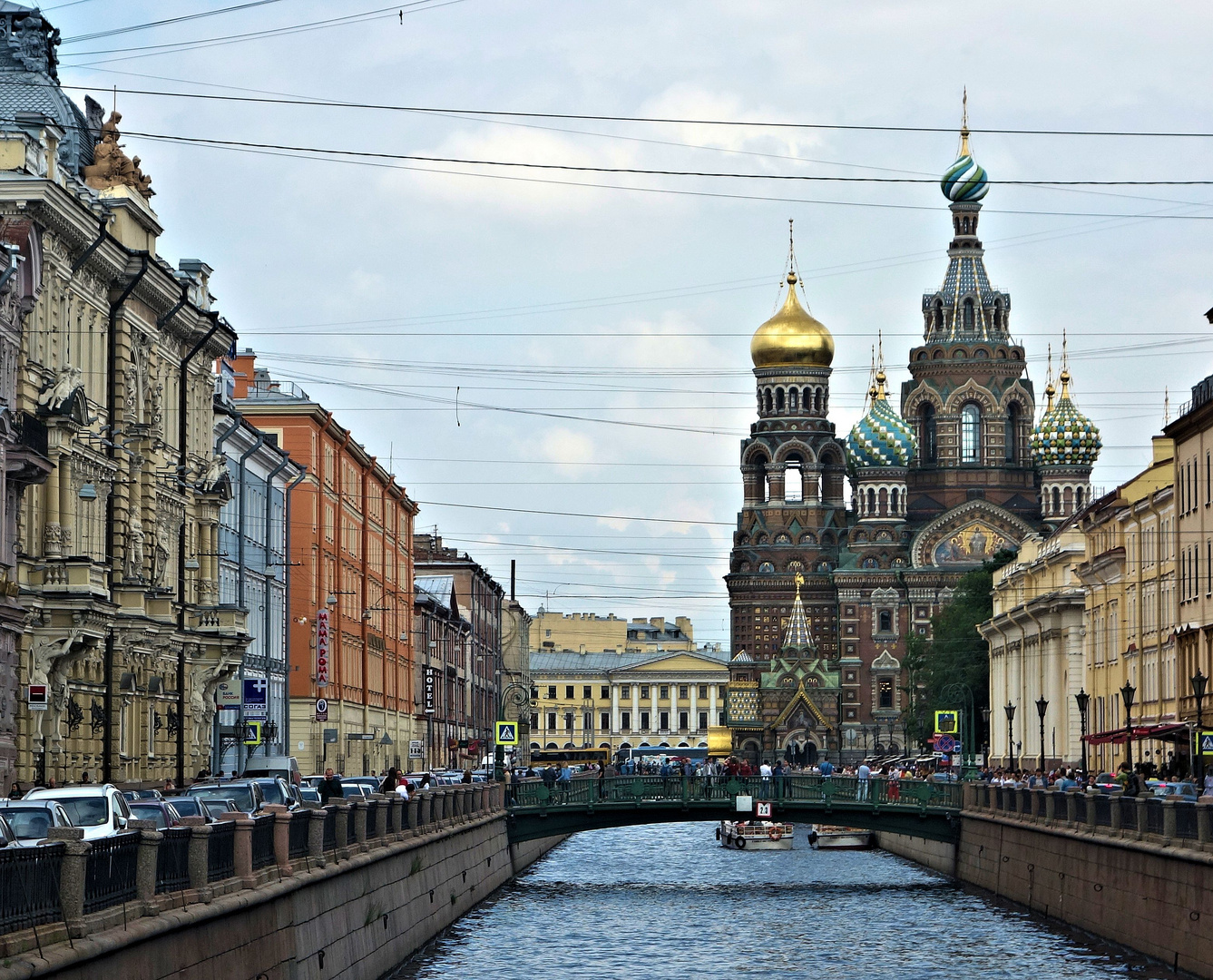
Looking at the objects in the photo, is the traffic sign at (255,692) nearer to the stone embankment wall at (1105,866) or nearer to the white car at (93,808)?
the stone embankment wall at (1105,866)

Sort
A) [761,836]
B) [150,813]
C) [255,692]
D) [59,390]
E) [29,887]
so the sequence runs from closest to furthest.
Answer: [29,887], [150,813], [59,390], [255,692], [761,836]

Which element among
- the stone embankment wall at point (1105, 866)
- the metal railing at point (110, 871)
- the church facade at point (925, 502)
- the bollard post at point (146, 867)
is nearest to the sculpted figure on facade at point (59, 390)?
the stone embankment wall at point (1105, 866)

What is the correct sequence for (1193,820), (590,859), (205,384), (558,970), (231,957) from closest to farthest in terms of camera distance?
(231,957) < (1193,820) < (558,970) < (205,384) < (590,859)

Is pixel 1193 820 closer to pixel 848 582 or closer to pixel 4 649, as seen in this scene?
pixel 4 649

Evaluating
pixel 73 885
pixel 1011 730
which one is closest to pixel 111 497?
pixel 73 885

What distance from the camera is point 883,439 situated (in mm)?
189250

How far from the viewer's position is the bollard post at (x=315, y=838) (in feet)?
94.6

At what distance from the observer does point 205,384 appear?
57250 mm

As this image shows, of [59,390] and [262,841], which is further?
[59,390]

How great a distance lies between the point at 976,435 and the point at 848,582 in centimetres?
1625

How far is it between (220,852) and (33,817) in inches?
84.9

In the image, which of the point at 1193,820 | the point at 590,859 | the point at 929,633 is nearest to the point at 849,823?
the point at 590,859

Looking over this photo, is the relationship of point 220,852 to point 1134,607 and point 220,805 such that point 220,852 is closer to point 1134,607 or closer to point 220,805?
point 220,805

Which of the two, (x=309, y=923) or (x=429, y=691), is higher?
(x=429, y=691)
